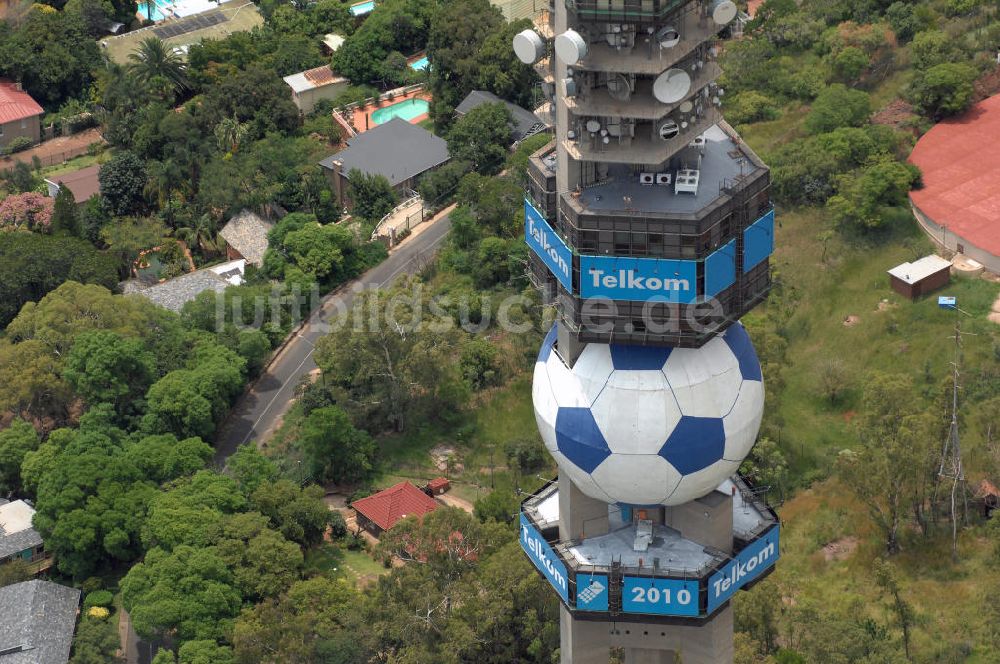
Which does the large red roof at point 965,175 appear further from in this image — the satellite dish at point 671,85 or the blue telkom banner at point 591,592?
the satellite dish at point 671,85

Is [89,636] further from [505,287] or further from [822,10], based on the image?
[822,10]

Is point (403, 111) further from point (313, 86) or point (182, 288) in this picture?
point (182, 288)

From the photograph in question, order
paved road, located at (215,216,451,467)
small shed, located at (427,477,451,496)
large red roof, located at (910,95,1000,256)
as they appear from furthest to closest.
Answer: paved road, located at (215,216,451,467)
large red roof, located at (910,95,1000,256)
small shed, located at (427,477,451,496)

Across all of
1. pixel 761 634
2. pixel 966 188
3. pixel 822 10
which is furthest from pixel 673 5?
pixel 822 10

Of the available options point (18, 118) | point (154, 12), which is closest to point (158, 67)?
point (18, 118)

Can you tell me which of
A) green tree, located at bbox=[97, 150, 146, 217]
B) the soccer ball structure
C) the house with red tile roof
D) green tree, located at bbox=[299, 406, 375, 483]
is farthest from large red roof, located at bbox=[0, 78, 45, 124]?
the soccer ball structure

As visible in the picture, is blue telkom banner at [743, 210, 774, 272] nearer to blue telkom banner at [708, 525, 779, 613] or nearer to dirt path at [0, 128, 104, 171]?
blue telkom banner at [708, 525, 779, 613]
